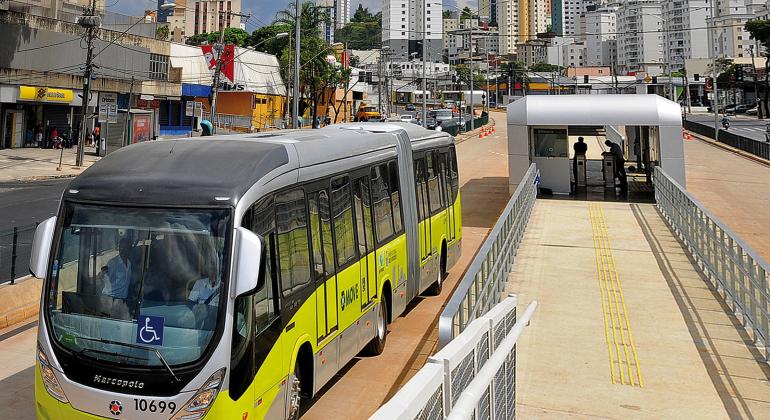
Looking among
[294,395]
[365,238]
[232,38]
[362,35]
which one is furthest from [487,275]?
[362,35]

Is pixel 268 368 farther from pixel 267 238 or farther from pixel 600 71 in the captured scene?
pixel 600 71

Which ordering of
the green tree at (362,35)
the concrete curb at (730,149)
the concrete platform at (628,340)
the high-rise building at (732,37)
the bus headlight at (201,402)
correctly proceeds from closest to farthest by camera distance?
1. the bus headlight at (201,402)
2. the concrete platform at (628,340)
3. the concrete curb at (730,149)
4. the high-rise building at (732,37)
5. the green tree at (362,35)

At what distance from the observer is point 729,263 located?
10.3m

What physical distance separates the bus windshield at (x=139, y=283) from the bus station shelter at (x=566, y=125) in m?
17.9

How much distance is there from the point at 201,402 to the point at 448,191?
31.2ft

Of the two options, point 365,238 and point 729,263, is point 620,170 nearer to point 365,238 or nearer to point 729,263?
point 729,263

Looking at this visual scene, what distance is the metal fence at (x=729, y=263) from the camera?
859 cm

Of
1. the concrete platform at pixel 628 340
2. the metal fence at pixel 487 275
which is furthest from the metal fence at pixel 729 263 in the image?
the metal fence at pixel 487 275

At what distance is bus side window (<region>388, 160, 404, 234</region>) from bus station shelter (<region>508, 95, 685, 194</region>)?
40.9 ft

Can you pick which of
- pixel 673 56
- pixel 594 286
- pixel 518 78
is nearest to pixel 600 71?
pixel 518 78

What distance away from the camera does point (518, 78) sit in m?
151

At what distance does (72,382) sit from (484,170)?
105 feet

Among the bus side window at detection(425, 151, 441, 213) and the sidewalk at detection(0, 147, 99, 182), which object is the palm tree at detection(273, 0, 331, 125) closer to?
the sidewalk at detection(0, 147, 99, 182)

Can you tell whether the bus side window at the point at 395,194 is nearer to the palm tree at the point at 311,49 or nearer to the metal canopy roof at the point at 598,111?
the metal canopy roof at the point at 598,111
